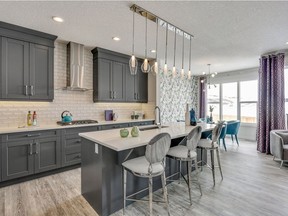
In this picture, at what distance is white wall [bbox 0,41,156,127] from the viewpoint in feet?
10.8

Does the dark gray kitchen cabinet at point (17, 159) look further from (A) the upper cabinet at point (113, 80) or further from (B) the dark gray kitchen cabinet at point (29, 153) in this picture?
(A) the upper cabinet at point (113, 80)

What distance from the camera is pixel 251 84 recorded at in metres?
6.50

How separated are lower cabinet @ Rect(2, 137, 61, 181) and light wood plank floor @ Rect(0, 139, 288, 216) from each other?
8.7 inches

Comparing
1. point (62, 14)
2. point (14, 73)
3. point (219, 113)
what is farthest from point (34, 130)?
point (219, 113)

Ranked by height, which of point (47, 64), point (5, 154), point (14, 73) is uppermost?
point (47, 64)

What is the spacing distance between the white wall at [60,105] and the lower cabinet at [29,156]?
2.20ft

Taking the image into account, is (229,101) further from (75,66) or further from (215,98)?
(75,66)

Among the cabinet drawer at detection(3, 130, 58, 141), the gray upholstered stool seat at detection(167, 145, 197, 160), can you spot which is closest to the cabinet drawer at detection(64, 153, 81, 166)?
the cabinet drawer at detection(3, 130, 58, 141)

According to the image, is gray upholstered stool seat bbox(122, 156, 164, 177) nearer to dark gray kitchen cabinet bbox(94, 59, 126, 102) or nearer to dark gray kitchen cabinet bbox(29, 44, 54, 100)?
dark gray kitchen cabinet bbox(29, 44, 54, 100)

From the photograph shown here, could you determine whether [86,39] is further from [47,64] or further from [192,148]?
[192,148]

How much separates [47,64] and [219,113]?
701cm

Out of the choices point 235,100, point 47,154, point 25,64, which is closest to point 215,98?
point 235,100

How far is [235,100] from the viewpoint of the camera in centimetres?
700

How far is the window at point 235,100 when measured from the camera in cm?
650
